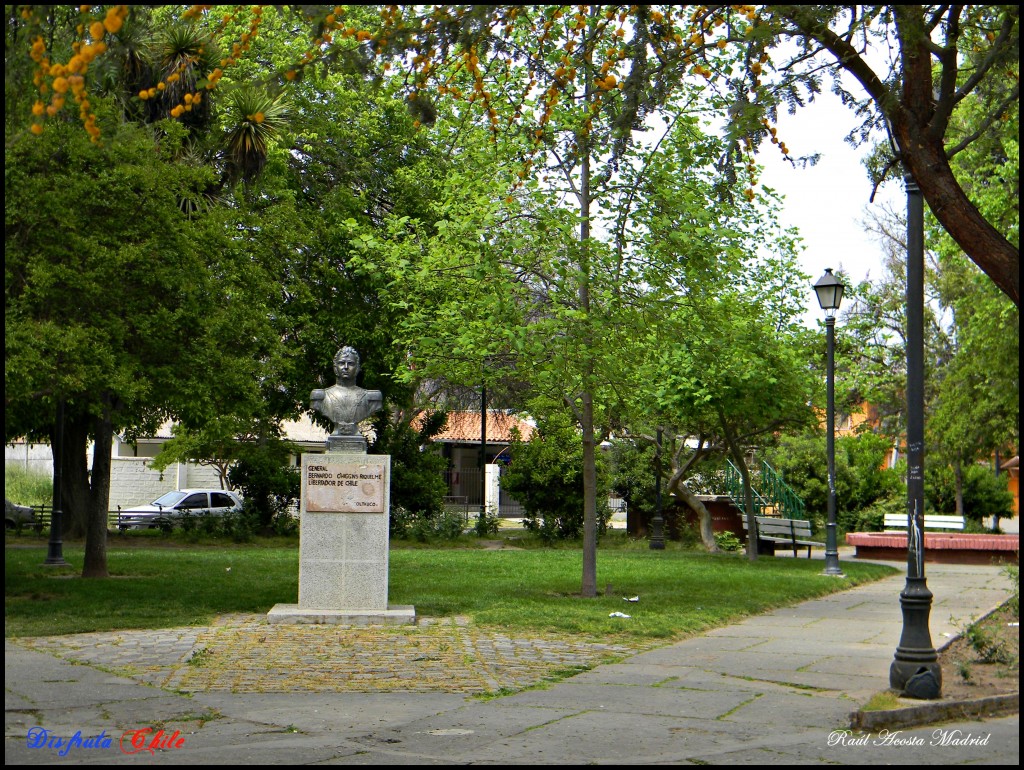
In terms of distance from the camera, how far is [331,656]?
10.3 meters

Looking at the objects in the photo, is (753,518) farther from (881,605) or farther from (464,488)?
(464,488)

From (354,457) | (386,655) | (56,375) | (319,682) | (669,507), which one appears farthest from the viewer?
(669,507)

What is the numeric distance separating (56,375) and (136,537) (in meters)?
16.5

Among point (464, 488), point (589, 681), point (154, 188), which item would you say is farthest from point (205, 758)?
point (464, 488)

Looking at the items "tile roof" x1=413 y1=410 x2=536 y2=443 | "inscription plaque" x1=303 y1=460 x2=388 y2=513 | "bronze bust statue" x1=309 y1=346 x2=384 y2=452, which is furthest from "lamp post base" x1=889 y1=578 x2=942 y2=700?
"tile roof" x1=413 y1=410 x2=536 y2=443

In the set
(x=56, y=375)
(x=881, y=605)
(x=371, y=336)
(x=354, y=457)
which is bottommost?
(x=881, y=605)

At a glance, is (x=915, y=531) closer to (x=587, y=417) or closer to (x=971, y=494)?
(x=587, y=417)

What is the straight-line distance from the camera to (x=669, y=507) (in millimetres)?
29828

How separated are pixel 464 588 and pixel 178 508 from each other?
61.6 feet

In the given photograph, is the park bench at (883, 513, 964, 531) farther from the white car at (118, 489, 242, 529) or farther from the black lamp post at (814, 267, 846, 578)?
the white car at (118, 489, 242, 529)

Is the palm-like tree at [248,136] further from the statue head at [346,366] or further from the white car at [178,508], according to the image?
the white car at [178,508]

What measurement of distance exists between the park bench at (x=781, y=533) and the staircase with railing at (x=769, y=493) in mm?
1162

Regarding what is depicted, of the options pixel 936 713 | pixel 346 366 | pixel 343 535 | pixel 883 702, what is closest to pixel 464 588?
pixel 343 535

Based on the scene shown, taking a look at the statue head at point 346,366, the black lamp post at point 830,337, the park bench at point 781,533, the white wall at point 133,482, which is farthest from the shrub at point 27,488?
the black lamp post at point 830,337
